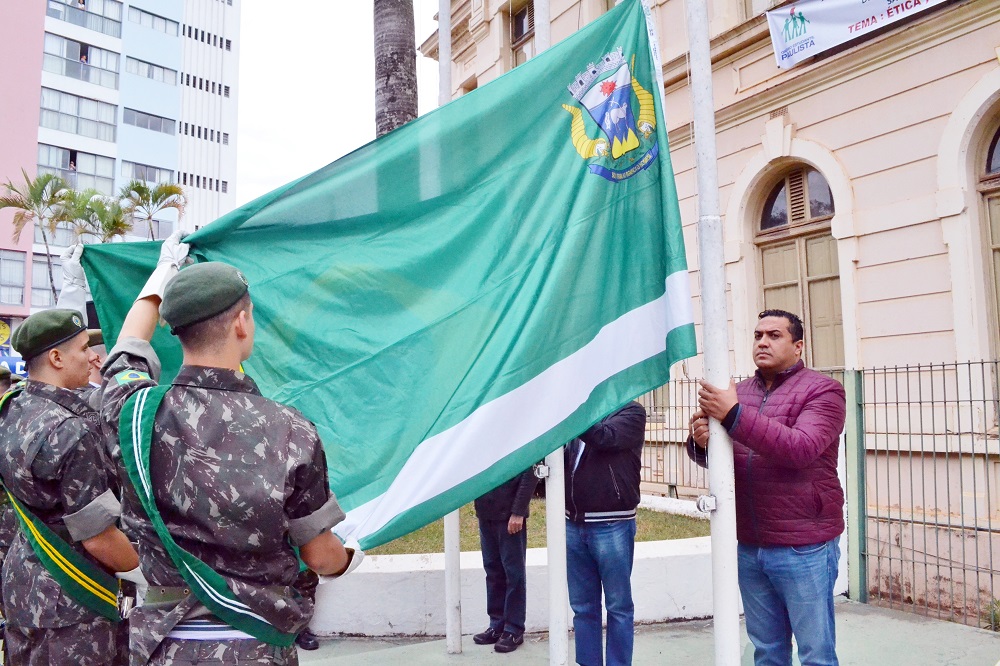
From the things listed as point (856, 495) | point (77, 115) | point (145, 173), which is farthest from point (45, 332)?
point (145, 173)

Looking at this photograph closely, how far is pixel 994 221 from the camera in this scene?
7.61 m

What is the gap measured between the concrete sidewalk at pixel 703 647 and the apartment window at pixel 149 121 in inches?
1468

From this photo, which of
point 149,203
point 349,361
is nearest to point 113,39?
point 149,203

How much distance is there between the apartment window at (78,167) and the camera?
112 ft

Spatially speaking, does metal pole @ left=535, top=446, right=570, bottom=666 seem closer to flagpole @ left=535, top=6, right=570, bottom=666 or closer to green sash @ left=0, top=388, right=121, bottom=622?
flagpole @ left=535, top=6, right=570, bottom=666

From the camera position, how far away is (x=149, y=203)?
2644 cm

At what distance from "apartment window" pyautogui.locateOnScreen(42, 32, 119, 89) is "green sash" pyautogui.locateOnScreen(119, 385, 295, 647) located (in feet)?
127

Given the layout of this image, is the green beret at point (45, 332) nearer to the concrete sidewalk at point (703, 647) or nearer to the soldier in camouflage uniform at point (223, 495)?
the soldier in camouflage uniform at point (223, 495)

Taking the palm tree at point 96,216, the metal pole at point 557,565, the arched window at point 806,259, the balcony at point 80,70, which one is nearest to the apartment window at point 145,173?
the balcony at point 80,70

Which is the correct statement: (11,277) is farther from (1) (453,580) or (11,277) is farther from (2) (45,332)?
(2) (45,332)

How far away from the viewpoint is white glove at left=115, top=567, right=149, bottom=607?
7.87 feet

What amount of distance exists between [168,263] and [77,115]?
37.7 metres

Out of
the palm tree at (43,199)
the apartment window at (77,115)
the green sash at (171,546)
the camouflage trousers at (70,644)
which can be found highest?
the apartment window at (77,115)

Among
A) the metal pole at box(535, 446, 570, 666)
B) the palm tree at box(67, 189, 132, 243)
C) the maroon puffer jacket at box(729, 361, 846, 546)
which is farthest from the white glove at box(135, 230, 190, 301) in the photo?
the palm tree at box(67, 189, 132, 243)
